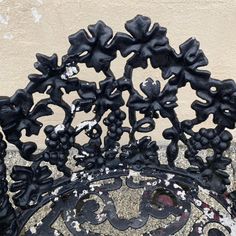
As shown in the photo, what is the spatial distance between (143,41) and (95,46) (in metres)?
0.12

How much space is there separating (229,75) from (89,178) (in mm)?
694

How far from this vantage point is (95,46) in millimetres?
1524

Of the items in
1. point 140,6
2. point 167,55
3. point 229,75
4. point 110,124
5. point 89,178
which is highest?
point 140,6

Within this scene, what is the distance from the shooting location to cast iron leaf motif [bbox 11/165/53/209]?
1703mm

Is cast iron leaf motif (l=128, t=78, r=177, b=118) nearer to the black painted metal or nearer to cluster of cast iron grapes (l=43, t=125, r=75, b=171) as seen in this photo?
the black painted metal

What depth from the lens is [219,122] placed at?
165 cm

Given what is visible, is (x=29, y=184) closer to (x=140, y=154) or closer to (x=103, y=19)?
(x=140, y=154)

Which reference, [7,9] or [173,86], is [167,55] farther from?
[7,9]

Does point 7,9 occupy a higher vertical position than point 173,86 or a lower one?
higher

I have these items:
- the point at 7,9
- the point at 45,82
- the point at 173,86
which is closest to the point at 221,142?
the point at 173,86

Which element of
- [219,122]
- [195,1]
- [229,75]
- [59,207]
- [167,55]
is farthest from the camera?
[229,75]

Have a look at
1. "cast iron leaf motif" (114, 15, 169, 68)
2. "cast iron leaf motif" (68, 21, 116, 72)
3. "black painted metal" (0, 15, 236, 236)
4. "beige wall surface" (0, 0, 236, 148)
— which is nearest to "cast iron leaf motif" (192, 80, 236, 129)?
"black painted metal" (0, 15, 236, 236)

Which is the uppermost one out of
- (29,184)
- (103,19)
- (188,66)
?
(103,19)

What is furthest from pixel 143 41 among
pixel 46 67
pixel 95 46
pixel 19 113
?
pixel 19 113
